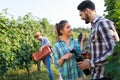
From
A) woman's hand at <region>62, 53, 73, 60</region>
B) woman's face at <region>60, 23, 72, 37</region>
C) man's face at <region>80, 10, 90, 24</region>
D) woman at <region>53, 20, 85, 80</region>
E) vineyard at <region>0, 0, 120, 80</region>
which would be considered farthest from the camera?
vineyard at <region>0, 0, 120, 80</region>

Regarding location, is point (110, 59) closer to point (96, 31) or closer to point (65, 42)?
point (96, 31)

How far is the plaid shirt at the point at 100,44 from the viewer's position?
482 cm

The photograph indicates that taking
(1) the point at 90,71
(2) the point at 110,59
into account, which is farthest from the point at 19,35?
(2) the point at 110,59

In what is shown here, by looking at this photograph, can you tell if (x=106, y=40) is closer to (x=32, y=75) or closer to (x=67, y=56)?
(x=67, y=56)

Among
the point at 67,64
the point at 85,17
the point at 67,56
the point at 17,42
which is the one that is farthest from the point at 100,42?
the point at 17,42

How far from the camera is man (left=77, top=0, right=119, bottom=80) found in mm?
4820

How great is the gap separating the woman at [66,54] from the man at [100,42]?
1.21 meters

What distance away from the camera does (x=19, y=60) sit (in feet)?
64.4

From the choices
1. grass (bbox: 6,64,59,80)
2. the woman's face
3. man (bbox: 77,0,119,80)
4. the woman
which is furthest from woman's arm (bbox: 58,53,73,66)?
grass (bbox: 6,64,59,80)

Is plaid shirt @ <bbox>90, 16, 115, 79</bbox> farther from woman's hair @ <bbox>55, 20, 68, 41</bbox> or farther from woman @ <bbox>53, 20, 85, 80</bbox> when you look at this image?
woman's hair @ <bbox>55, 20, 68, 41</bbox>

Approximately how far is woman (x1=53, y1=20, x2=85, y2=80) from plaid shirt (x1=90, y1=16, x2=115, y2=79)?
1.26m

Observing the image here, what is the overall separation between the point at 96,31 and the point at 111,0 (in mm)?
12521

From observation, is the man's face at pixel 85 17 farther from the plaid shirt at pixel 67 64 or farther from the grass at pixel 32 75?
the grass at pixel 32 75

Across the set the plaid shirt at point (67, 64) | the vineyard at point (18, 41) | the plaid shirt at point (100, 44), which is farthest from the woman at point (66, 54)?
the vineyard at point (18, 41)
